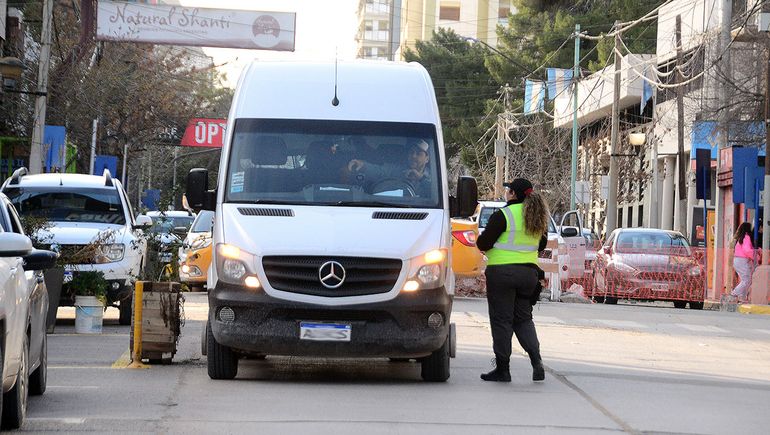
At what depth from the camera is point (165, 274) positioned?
54.0ft

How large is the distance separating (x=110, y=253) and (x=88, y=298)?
3.12 feet

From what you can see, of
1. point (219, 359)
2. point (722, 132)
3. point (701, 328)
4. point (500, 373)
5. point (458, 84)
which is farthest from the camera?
point (458, 84)

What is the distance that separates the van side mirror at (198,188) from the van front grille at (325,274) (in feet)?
4.16

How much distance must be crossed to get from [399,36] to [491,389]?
5558 inches

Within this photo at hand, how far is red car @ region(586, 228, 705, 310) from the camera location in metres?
30.4

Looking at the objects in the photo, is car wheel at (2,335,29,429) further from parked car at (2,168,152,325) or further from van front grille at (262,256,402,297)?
parked car at (2,168,152,325)

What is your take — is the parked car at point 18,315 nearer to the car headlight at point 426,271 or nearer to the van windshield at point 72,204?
the car headlight at point 426,271

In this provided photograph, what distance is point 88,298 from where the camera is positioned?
1758cm

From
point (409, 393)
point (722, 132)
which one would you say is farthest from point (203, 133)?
point (409, 393)

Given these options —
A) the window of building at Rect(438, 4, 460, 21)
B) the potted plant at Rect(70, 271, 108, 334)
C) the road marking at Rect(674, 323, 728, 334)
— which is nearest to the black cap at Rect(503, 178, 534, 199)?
the potted plant at Rect(70, 271, 108, 334)

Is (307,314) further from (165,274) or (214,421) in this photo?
(165,274)

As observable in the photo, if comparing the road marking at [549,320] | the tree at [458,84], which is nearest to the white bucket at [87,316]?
the road marking at [549,320]

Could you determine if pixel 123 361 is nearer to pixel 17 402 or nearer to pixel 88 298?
pixel 88 298

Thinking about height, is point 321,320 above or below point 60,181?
below
